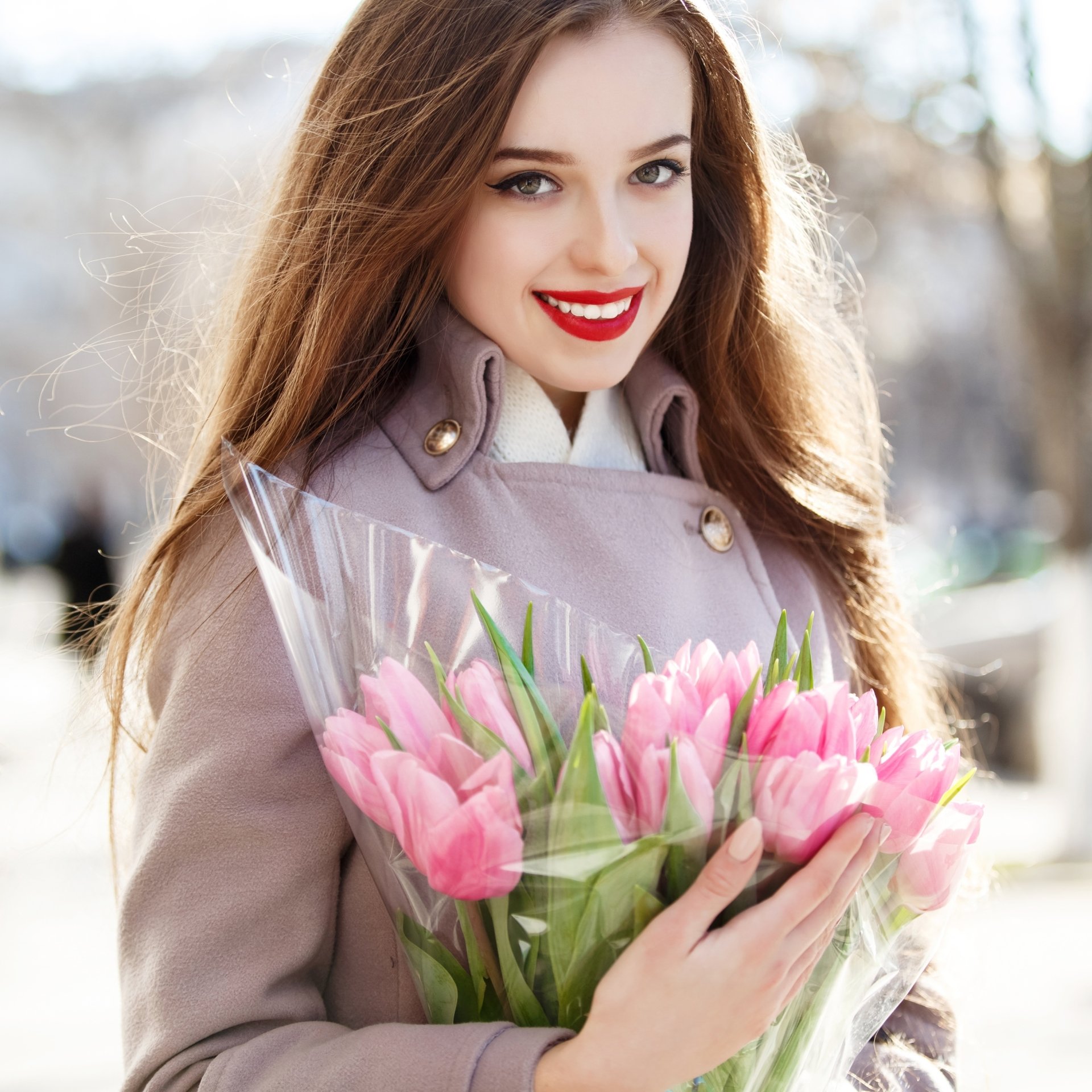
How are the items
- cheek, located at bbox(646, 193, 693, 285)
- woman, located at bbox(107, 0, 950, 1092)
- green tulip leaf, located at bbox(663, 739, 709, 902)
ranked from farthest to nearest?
cheek, located at bbox(646, 193, 693, 285) < woman, located at bbox(107, 0, 950, 1092) < green tulip leaf, located at bbox(663, 739, 709, 902)

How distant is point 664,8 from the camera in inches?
70.8

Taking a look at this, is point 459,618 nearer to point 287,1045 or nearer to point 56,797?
point 287,1045

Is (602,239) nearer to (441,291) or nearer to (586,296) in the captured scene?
(586,296)

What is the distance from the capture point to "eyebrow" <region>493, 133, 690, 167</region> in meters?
1.67

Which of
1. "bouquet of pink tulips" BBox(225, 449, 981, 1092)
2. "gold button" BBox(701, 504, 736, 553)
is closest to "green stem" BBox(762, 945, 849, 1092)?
"bouquet of pink tulips" BBox(225, 449, 981, 1092)

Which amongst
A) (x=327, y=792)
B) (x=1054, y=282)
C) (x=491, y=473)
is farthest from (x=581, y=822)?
(x=1054, y=282)

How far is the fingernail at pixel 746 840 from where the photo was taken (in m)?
1.06

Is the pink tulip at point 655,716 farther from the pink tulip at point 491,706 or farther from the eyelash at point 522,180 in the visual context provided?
the eyelash at point 522,180

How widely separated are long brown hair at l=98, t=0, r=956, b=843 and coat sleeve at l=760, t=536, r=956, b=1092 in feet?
0.17

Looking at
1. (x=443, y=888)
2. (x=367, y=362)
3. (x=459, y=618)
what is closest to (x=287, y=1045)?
(x=443, y=888)

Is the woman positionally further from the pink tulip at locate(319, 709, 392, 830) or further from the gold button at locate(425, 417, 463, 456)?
the pink tulip at locate(319, 709, 392, 830)

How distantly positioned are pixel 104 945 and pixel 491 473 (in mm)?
3940

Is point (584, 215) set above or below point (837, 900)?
above

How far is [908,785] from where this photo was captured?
1.15 metres
